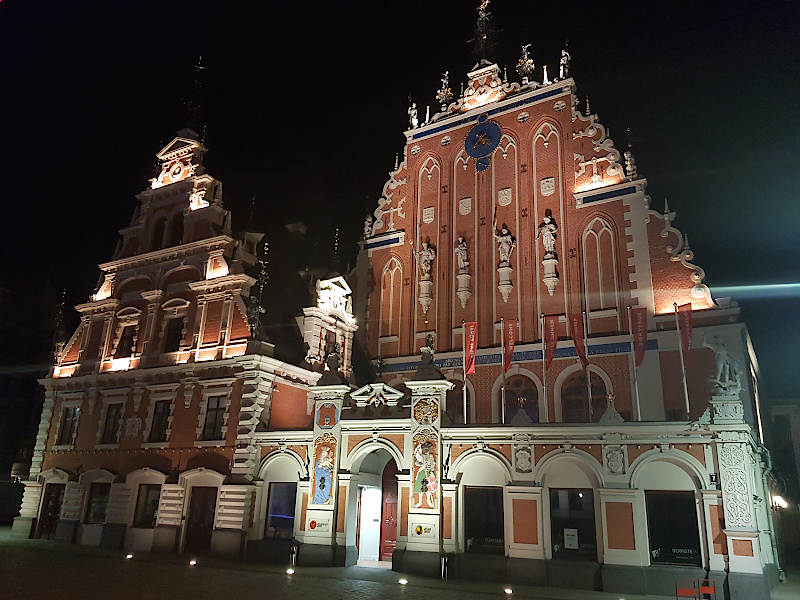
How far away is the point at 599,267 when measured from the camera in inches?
978

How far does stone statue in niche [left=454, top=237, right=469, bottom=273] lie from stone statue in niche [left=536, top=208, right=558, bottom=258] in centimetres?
348

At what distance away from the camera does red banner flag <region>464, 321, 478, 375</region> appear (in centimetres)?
2394

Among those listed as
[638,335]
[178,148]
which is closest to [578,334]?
[638,335]

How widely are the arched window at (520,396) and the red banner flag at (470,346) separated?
1891mm

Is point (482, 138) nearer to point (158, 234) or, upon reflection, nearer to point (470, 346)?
point (470, 346)

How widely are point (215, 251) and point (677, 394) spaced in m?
20.8

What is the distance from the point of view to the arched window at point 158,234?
30.6m

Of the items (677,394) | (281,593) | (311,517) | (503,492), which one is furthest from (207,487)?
(677,394)

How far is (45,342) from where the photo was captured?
44.0 m

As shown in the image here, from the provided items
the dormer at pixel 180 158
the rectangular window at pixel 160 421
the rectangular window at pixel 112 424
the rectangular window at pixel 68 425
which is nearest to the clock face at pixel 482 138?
the dormer at pixel 180 158

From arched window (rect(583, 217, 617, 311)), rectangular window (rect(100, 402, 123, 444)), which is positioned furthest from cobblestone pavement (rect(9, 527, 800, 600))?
arched window (rect(583, 217, 617, 311))

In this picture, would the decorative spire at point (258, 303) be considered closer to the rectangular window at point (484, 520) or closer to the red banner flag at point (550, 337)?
the rectangular window at point (484, 520)

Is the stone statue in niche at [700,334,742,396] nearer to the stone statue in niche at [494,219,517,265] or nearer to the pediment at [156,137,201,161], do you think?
the stone statue in niche at [494,219,517,265]

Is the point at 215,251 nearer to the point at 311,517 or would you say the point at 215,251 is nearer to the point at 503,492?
the point at 311,517
